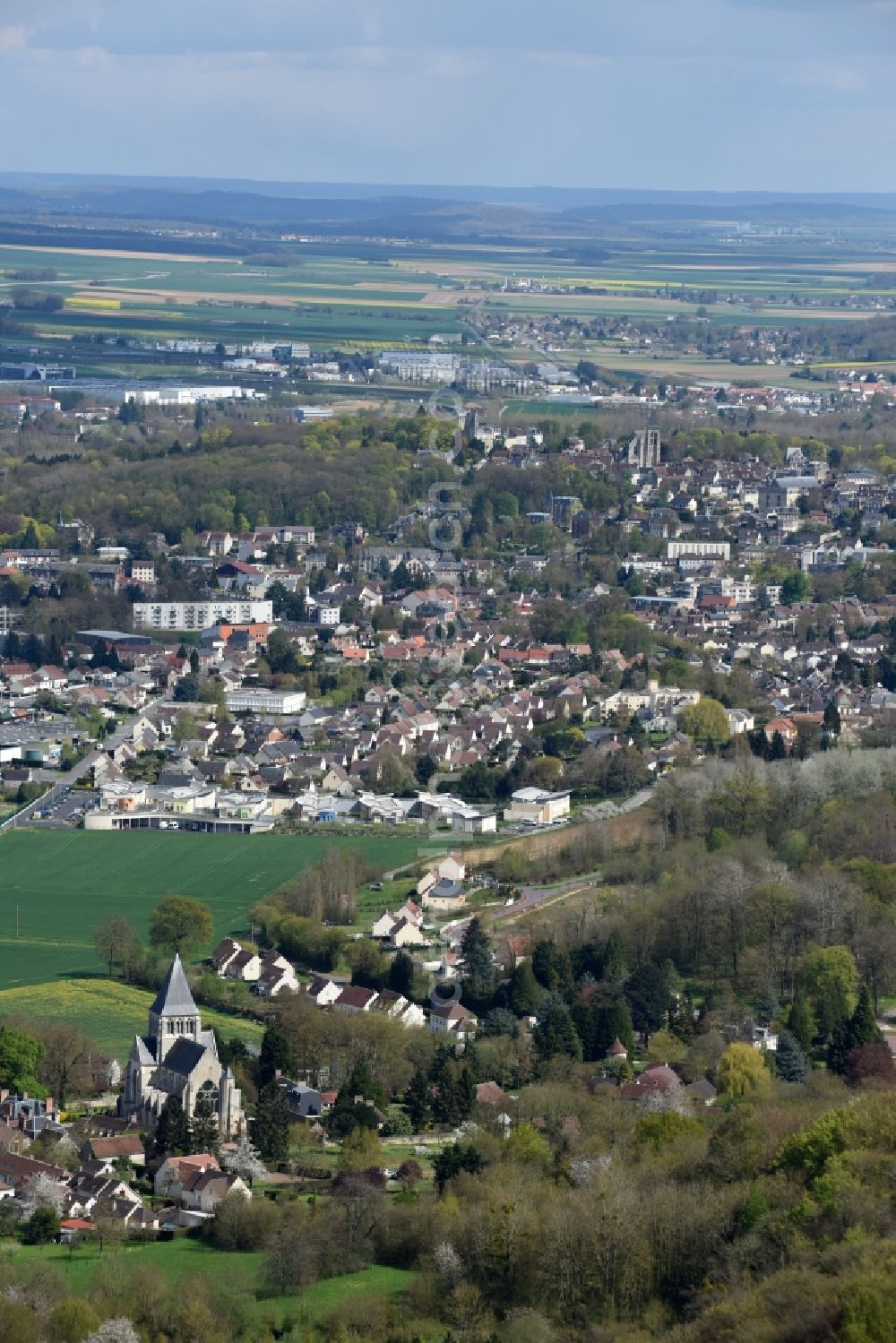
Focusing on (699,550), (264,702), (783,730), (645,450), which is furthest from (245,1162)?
(645,450)

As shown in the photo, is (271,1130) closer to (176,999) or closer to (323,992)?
(176,999)

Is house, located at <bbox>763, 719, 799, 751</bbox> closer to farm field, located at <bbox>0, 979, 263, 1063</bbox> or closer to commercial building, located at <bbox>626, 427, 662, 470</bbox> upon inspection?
farm field, located at <bbox>0, 979, 263, 1063</bbox>

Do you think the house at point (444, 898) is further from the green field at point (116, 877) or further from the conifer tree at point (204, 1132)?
the conifer tree at point (204, 1132)

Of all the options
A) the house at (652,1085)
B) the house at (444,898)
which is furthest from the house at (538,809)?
the house at (652,1085)

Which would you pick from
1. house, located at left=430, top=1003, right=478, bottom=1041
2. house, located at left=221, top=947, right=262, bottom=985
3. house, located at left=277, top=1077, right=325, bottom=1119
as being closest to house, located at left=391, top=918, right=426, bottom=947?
house, located at left=221, top=947, right=262, bottom=985

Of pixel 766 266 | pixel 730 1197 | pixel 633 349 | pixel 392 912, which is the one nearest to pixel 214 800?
pixel 392 912
